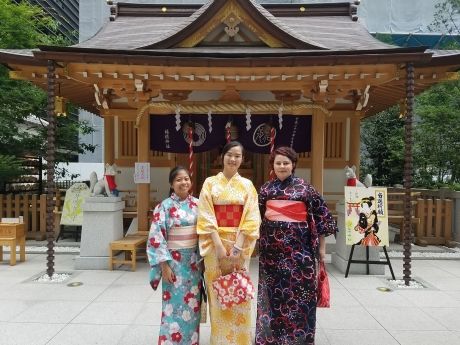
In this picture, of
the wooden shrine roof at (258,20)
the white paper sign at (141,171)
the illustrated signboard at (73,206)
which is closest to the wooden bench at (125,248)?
the white paper sign at (141,171)

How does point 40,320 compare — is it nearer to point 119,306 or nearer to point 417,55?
point 119,306

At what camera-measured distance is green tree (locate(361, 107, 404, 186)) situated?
13938 mm

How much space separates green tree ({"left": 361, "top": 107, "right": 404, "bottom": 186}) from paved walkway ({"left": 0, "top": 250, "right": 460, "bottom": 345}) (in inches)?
326

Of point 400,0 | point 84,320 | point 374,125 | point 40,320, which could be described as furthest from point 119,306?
point 400,0

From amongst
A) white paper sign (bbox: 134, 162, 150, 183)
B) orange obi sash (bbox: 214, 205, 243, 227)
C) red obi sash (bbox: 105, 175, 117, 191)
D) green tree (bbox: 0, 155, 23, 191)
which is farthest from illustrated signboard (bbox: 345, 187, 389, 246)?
green tree (bbox: 0, 155, 23, 191)

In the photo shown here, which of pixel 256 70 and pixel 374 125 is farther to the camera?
pixel 374 125

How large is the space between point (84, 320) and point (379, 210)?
4561 mm

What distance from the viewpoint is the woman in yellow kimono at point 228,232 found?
2963 millimetres

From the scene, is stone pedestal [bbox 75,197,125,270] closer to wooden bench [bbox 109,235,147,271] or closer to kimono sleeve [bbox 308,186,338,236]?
wooden bench [bbox 109,235,147,271]

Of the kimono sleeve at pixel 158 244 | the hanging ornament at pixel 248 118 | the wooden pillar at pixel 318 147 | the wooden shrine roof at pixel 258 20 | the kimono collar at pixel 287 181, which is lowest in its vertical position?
the kimono sleeve at pixel 158 244

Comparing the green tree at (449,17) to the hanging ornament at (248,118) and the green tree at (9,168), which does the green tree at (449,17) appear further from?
the green tree at (9,168)

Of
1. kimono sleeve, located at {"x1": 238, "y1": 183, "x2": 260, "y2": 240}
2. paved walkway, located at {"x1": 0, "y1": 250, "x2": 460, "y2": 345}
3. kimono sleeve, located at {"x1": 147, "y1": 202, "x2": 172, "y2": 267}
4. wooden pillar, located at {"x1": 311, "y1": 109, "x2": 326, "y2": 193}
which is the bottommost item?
paved walkway, located at {"x1": 0, "y1": 250, "x2": 460, "y2": 345}

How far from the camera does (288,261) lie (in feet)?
10.3

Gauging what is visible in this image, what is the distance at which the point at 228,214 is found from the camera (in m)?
3.02
